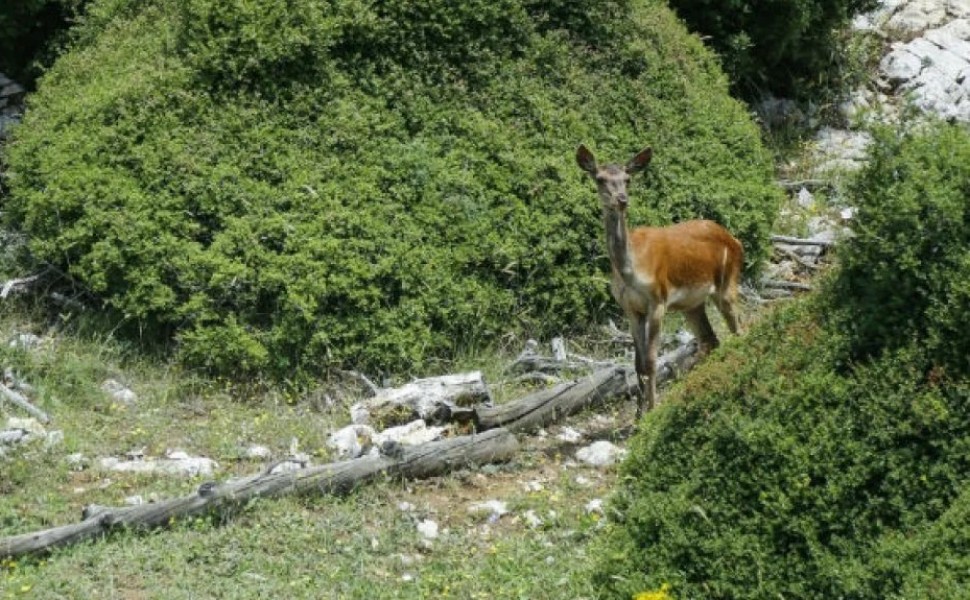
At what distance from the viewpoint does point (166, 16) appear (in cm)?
1357

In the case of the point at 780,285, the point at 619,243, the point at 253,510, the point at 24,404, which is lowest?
the point at 780,285

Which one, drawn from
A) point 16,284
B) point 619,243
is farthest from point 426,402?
point 16,284

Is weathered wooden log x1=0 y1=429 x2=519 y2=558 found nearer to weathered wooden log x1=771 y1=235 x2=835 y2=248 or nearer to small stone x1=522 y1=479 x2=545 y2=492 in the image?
small stone x1=522 y1=479 x2=545 y2=492

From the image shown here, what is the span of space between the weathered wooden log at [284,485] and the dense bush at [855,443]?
2730 millimetres

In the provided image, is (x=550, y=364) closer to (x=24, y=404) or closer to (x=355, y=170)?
(x=355, y=170)

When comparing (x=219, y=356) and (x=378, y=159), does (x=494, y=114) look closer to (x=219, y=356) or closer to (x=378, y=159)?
(x=378, y=159)

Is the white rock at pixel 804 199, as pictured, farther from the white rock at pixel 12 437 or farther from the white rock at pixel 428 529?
the white rock at pixel 12 437

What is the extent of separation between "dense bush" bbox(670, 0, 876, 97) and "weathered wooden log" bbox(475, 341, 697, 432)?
4547 millimetres

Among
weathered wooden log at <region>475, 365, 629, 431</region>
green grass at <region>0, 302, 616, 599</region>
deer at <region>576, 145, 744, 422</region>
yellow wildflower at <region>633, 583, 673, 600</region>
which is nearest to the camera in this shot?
yellow wildflower at <region>633, 583, 673, 600</region>

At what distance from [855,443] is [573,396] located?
4.62 metres

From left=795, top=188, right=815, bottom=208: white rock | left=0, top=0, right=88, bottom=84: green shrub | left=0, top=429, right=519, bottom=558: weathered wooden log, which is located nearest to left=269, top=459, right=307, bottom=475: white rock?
left=0, top=429, right=519, bottom=558: weathered wooden log

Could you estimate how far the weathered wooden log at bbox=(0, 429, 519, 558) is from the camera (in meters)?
8.68

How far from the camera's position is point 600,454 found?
1059cm

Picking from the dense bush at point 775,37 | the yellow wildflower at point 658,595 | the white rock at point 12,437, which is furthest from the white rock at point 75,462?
the dense bush at point 775,37
